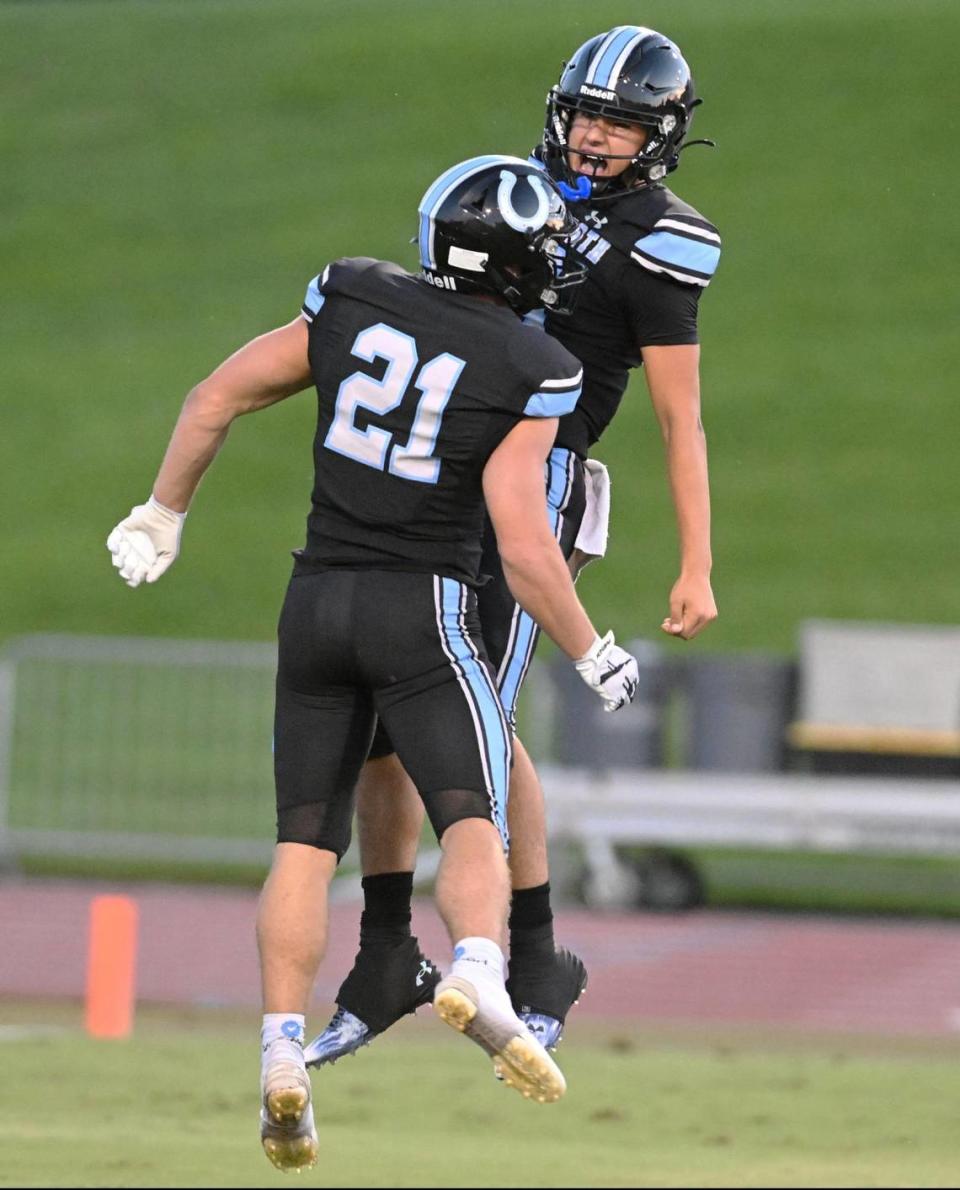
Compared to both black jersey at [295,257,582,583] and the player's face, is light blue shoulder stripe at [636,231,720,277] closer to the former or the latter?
the player's face

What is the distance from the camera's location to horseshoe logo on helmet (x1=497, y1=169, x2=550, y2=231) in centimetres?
609

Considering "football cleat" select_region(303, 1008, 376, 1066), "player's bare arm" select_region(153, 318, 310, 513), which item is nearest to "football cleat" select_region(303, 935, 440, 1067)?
"football cleat" select_region(303, 1008, 376, 1066)

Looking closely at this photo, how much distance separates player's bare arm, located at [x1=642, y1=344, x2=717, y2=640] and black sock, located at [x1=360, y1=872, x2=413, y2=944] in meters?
1.10

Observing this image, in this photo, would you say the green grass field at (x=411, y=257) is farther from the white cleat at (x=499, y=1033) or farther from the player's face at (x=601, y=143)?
the white cleat at (x=499, y=1033)

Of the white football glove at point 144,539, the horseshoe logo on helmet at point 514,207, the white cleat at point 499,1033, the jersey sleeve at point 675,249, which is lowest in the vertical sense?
the white cleat at point 499,1033

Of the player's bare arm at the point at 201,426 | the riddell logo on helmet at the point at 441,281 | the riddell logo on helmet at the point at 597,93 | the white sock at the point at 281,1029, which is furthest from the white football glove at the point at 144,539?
the riddell logo on helmet at the point at 597,93

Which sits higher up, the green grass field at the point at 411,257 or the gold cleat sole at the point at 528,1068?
the green grass field at the point at 411,257

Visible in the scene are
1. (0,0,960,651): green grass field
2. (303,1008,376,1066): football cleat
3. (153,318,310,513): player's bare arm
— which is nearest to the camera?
(153,318,310,513): player's bare arm

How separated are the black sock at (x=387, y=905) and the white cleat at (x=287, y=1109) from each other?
74 cm

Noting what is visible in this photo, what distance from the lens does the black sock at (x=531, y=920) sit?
6938mm

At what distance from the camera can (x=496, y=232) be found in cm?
605

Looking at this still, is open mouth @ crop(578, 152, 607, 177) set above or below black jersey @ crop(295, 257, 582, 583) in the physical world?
above

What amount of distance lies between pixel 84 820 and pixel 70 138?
20581mm

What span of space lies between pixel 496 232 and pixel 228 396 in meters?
0.86
